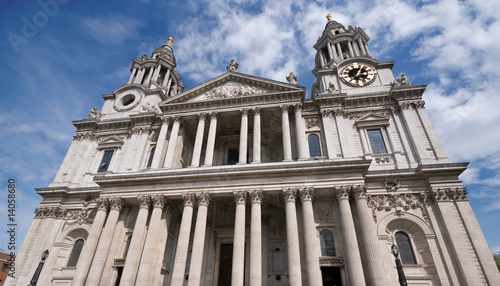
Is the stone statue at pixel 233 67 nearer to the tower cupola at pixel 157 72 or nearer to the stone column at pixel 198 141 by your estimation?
the stone column at pixel 198 141

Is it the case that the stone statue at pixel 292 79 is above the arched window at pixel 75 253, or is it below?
above

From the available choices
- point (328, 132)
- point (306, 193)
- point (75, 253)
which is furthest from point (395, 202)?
point (75, 253)

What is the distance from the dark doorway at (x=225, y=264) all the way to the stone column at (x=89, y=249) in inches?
355

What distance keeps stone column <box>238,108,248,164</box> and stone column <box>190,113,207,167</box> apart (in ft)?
11.3

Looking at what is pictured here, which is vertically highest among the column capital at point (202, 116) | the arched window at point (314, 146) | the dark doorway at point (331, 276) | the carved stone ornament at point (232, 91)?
the carved stone ornament at point (232, 91)

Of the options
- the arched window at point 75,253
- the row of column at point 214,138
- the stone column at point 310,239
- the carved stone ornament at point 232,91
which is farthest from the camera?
the carved stone ornament at point 232,91

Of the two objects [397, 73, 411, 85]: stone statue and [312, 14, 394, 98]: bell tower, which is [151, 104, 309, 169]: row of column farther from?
[397, 73, 411, 85]: stone statue

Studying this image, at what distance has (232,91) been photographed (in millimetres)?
24984

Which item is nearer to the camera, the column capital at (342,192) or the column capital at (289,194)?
the column capital at (342,192)

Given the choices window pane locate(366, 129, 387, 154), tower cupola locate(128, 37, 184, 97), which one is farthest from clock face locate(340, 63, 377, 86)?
tower cupola locate(128, 37, 184, 97)

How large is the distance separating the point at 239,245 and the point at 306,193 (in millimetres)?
5331

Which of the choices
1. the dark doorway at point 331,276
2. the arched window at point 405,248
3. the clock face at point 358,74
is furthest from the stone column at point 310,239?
the clock face at point 358,74

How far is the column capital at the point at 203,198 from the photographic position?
61.6 feet

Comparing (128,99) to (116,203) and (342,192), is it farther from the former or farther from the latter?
(342,192)
